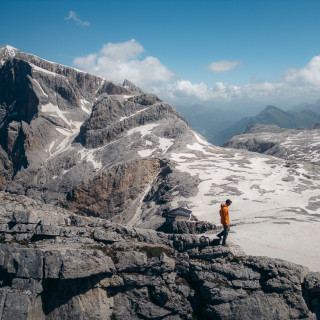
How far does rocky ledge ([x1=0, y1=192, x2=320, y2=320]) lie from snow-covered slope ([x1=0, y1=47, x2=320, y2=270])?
122 inches

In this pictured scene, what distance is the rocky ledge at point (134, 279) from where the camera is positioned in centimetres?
1580

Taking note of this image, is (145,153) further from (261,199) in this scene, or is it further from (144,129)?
(261,199)

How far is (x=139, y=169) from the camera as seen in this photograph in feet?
192

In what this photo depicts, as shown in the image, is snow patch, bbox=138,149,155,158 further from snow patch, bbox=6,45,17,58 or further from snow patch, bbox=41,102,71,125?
snow patch, bbox=6,45,17,58

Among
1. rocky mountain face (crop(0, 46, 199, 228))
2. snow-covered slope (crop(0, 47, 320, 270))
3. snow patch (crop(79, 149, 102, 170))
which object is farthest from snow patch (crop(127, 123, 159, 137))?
snow patch (crop(79, 149, 102, 170))

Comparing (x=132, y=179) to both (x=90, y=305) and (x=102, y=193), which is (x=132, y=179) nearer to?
(x=102, y=193)

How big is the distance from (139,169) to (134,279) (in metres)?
41.9

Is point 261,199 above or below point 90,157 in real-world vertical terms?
below

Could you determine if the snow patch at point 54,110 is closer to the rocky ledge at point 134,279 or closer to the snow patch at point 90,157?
the snow patch at point 90,157

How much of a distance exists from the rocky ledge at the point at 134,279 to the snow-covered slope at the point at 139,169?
10.2 feet

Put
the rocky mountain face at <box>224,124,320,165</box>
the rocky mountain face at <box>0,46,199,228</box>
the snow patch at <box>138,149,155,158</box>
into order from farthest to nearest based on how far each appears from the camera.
→ 1. the rocky mountain face at <box>224,124,320,165</box>
2. the snow patch at <box>138,149,155,158</box>
3. the rocky mountain face at <box>0,46,199,228</box>

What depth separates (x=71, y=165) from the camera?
74500mm

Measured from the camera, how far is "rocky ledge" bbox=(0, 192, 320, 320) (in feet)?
51.9

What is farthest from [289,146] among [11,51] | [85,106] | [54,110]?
[11,51]
